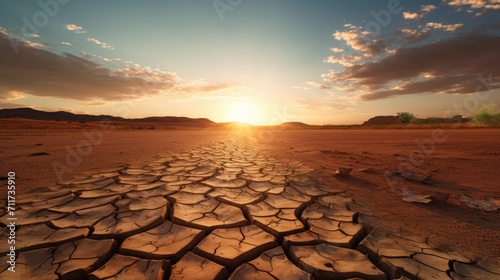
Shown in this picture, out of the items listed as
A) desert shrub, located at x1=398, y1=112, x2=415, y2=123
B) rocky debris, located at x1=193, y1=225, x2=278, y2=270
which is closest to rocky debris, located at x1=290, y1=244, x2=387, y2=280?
rocky debris, located at x1=193, y1=225, x2=278, y2=270

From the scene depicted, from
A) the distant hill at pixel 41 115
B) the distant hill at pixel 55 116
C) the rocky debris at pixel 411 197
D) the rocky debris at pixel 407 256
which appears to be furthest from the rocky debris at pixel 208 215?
the distant hill at pixel 41 115

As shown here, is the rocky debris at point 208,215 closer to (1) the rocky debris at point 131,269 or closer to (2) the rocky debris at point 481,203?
(1) the rocky debris at point 131,269

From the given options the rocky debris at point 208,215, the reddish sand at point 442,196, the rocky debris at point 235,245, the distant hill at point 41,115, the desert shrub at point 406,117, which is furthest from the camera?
the distant hill at point 41,115

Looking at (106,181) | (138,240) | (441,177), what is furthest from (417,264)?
(106,181)

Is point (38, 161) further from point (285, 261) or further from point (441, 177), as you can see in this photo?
point (441, 177)

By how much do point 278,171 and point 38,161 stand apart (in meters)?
4.34

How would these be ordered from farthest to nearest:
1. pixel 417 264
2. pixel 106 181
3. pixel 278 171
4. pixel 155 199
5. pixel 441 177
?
pixel 278 171 < pixel 441 177 < pixel 106 181 < pixel 155 199 < pixel 417 264

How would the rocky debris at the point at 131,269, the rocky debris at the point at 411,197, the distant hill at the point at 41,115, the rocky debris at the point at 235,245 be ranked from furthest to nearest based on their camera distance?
the distant hill at the point at 41,115 < the rocky debris at the point at 411,197 < the rocky debris at the point at 235,245 < the rocky debris at the point at 131,269

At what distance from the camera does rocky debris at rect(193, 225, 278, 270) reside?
136 cm

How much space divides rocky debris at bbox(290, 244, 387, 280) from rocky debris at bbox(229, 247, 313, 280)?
0.19 feet

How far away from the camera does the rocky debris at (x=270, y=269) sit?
3.99 ft

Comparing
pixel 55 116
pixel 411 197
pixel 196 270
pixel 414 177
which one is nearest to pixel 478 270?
pixel 411 197

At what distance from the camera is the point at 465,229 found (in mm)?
1796

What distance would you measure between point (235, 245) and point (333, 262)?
24.2 inches
